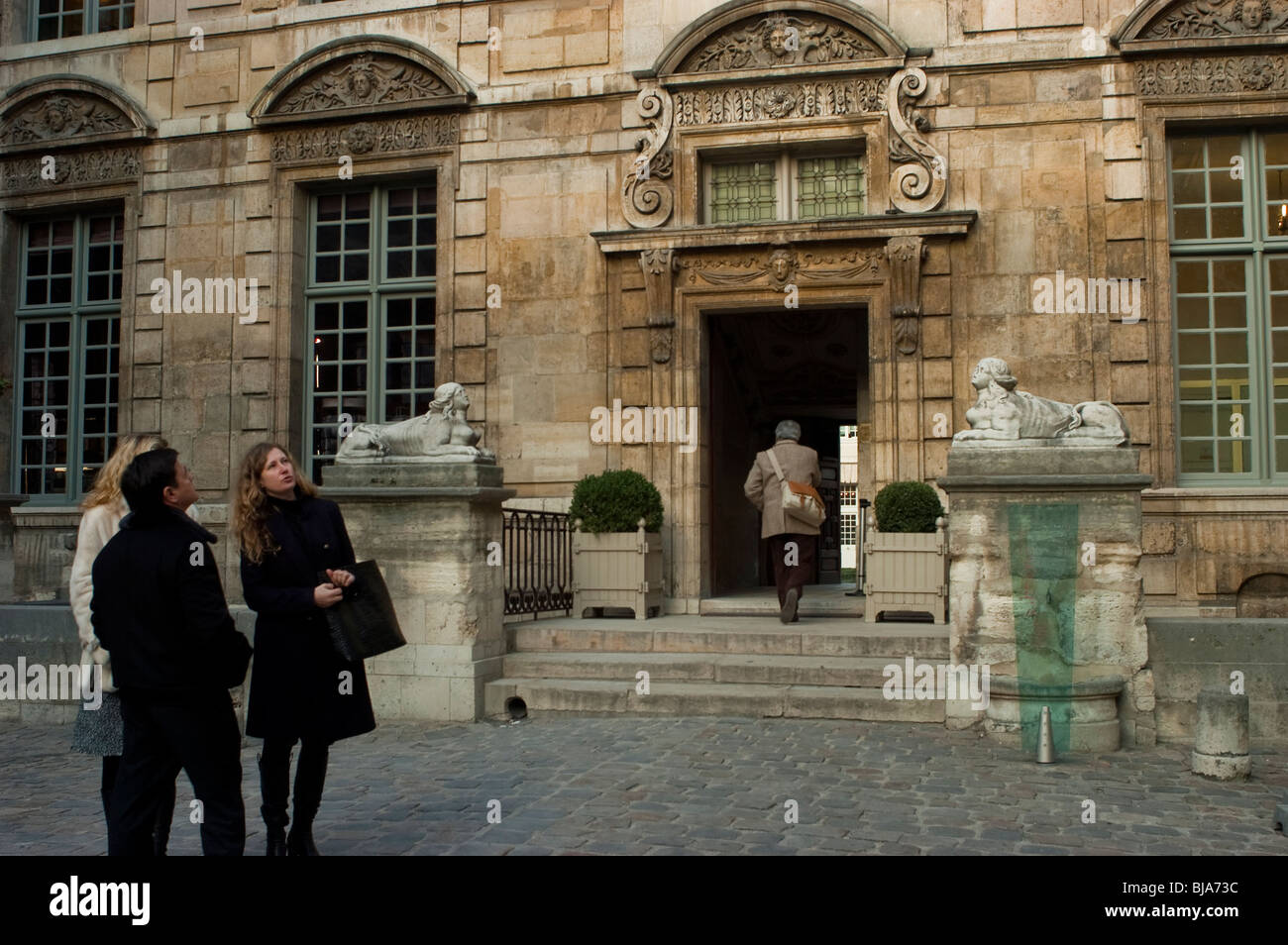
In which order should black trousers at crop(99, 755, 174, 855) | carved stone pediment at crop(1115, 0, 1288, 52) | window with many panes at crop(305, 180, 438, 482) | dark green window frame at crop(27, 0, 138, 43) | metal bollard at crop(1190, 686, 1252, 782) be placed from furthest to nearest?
dark green window frame at crop(27, 0, 138, 43)
window with many panes at crop(305, 180, 438, 482)
carved stone pediment at crop(1115, 0, 1288, 52)
metal bollard at crop(1190, 686, 1252, 782)
black trousers at crop(99, 755, 174, 855)

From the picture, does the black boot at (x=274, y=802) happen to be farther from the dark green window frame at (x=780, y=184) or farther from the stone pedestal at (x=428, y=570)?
the dark green window frame at (x=780, y=184)

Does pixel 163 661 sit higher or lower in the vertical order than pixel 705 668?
higher

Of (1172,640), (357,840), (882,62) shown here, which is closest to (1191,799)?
(1172,640)

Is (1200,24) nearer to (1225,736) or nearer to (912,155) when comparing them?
(912,155)

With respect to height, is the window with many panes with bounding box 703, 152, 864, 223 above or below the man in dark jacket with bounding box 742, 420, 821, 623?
above

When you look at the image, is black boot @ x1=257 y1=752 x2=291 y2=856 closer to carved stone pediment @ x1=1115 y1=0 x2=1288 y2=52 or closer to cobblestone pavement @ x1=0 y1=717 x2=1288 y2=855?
cobblestone pavement @ x1=0 y1=717 x2=1288 y2=855

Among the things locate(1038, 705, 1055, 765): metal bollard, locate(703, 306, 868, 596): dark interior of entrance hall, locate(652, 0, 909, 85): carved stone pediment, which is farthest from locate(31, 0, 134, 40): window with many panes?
locate(1038, 705, 1055, 765): metal bollard

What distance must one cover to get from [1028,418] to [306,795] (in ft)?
17.0

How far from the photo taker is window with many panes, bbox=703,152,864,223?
12.4 m

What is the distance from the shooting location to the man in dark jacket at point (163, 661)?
4.22 metres

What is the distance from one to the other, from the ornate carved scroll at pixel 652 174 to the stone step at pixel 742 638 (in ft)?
14.5

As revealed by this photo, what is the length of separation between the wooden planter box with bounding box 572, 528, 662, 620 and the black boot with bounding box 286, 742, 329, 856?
237 inches

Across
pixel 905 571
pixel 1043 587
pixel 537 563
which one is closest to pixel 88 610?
pixel 1043 587

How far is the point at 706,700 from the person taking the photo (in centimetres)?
842
